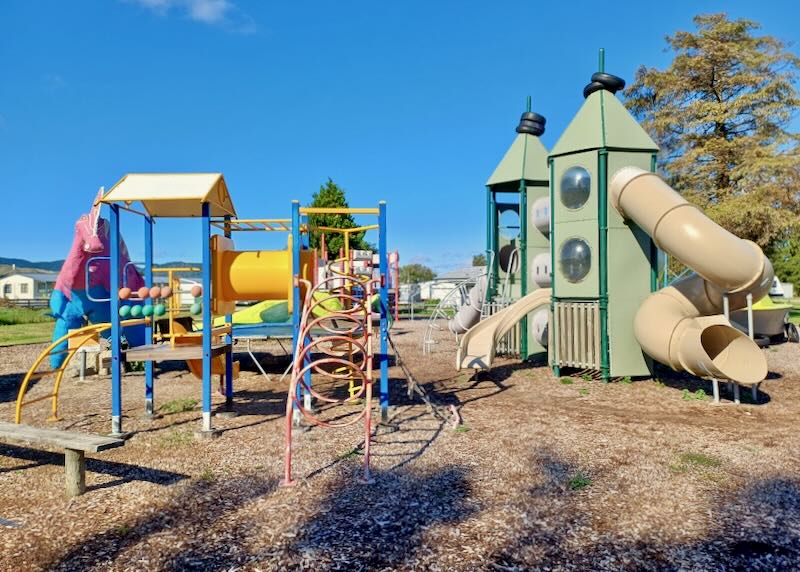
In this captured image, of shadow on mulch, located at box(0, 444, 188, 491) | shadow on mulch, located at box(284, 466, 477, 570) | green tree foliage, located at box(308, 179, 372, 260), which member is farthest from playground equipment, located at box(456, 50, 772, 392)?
green tree foliage, located at box(308, 179, 372, 260)

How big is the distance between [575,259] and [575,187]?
1.37 meters

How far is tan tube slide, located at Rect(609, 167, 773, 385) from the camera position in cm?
842

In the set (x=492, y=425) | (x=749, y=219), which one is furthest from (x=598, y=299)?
(x=749, y=219)

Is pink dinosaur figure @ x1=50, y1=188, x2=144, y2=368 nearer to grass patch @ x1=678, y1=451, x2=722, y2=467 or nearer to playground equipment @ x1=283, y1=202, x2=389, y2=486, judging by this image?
playground equipment @ x1=283, y1=202, x2=389, y2=486

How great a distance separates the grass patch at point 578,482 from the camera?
5004mm

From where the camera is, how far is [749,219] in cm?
2175

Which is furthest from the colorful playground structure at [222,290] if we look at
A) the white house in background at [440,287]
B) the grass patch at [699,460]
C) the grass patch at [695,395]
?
the white house in background at [440,287]

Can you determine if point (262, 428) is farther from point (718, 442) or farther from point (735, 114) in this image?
point (735, 114)

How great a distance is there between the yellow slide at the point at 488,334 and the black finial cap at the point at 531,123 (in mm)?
4841

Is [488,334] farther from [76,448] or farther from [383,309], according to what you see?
[76,448]

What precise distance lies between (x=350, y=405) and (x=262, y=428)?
1.77 metres

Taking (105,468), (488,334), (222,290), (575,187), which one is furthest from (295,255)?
(575,187)

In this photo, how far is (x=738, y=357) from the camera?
8.66 metres

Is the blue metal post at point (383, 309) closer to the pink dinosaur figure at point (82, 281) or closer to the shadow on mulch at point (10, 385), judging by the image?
the shadow on mulch at point (10, 385)
